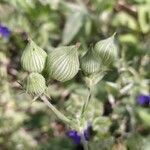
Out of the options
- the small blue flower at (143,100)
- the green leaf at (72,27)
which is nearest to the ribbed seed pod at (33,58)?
the small blue flower at (143,100)

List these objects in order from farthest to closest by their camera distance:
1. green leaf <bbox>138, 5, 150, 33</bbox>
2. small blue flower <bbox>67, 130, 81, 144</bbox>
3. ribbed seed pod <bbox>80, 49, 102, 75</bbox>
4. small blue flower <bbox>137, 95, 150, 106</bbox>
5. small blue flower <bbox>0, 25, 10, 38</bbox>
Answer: green leaf <bbox>138, 5, 150, 33</bbox> → small blue flower <bbox>0, 25, 10, 38</bbox> → small blue flower <bbox>137, 95, 150, 106</bbox> → small blue flower <bbox>67, 130, 81, 144</bbox> → ribbed seed pod <bbox>80, 49, 102, 75</bbox>

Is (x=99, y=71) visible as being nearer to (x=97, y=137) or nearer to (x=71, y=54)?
(x=71, y=54)

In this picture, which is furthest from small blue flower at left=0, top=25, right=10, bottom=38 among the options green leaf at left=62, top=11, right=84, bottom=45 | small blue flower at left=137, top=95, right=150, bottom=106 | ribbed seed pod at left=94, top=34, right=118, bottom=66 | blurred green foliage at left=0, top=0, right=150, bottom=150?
ribbed seed pod at left=94, top=34, right=118, bottom=66

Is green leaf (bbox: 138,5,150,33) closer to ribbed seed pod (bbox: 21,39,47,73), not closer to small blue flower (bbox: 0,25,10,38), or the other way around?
small blue flower (bbox: 0,25,10,38)

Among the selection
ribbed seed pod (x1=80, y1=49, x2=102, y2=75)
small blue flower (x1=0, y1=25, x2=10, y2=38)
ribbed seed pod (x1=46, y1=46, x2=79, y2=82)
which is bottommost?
small blue flower (x1=0, y1=25, x2=10, y2=38)

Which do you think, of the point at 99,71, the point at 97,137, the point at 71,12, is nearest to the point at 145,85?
the point at 97,137

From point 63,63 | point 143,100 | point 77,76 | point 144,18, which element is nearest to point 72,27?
point 77,76

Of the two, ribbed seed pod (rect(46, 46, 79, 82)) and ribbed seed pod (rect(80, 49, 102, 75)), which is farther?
ribbed seed pod (rect(80, 49, 102, 75))

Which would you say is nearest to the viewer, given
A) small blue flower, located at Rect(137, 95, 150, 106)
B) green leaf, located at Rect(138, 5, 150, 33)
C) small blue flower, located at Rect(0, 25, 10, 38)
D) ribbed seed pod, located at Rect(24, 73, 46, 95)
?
ribbed seed pod, located at Rect(24, 73, 46, 95)
